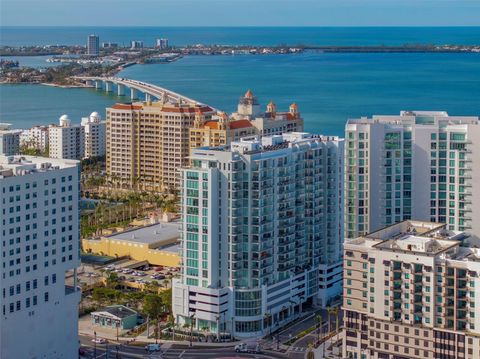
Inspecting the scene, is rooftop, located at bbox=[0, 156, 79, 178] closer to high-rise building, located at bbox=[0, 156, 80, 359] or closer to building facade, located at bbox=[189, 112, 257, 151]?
high-rise building, located at bbox=[0, 156, 80, 359]

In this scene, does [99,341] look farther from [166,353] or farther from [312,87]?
[312,87]

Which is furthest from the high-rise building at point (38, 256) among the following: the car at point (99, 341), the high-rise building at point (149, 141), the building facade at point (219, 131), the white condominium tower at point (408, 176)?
the high-rise building at point (149, 141)

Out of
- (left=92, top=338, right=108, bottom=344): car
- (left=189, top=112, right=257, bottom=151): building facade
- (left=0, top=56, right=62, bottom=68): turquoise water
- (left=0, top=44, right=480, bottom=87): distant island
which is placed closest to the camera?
(left=92, top=338, right=108, bottom=344): car

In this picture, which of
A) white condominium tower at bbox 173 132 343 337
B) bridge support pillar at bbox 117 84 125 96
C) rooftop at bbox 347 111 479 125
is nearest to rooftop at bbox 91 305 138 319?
white condominium tower at bbox 173 132 343 337

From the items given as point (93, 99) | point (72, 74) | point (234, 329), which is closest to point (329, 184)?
point (234, 329)

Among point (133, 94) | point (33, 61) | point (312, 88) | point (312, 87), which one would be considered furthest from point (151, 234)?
point (33, 61)
